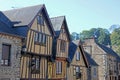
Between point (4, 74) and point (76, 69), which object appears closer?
point (4, 74)

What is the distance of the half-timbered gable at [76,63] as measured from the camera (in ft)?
112

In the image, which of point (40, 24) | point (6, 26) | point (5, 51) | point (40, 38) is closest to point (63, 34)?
point (40, 24)

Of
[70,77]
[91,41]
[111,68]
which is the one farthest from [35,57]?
[111,68]

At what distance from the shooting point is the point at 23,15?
27938 millimetres

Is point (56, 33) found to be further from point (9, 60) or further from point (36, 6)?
point (9, 60)

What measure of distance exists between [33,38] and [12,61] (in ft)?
12.4

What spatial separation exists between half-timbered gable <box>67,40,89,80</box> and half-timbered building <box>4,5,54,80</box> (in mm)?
5818

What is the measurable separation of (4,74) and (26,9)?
8606 mm

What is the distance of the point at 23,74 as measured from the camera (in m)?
25.4

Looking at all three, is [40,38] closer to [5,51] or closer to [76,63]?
[5,51]

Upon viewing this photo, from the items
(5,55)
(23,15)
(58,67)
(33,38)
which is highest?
(23,15)

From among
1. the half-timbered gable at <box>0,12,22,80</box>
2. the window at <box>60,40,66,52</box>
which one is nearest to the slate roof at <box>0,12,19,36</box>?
the half-timbered gable at <box>0,12,22,80</box>

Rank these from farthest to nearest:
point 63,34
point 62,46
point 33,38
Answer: point 63,34 < point 62,46 < point 33,38

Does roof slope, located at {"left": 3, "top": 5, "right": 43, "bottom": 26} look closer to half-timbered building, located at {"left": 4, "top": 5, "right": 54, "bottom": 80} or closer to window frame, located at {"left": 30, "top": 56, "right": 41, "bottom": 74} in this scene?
half-timbered building, located at {"left": 4, "top": 5, "right": 54, "bottom": 80}
